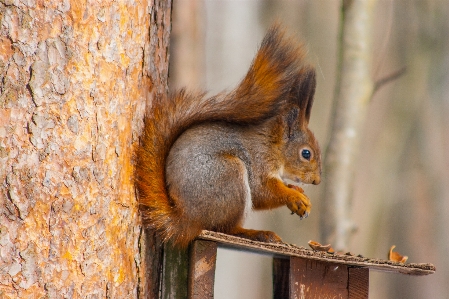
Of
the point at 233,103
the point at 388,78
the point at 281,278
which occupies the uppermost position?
the point at 388,78

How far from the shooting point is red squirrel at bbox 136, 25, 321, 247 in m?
1.31

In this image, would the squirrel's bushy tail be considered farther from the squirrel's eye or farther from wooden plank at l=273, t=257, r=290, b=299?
wooden plank at l=273, t=257, r=290, b=299

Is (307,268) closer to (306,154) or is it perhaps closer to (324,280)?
(324,280)

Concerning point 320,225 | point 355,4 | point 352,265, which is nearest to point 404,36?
point 355,4

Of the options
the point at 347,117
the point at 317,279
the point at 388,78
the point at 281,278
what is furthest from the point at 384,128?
the point at 317,279

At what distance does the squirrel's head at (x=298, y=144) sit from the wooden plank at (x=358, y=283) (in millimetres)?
331

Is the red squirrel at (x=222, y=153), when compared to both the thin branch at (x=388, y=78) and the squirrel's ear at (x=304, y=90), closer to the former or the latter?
the squirrel's ear at (x=304, y=90)

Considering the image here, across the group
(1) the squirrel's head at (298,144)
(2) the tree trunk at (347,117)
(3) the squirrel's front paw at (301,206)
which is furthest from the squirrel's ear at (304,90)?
(2) the tree trunk at (347,117)

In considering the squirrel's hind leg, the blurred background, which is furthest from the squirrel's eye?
the blurred background

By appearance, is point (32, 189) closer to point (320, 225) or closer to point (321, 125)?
point (320, 225)

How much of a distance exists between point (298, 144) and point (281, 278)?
39 cm

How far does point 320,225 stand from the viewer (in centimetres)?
273

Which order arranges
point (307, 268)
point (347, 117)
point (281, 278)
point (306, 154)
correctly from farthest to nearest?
point (347, 117)
point (306, 154)
point (281, 278)
point (307, 268)

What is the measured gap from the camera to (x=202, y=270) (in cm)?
132
